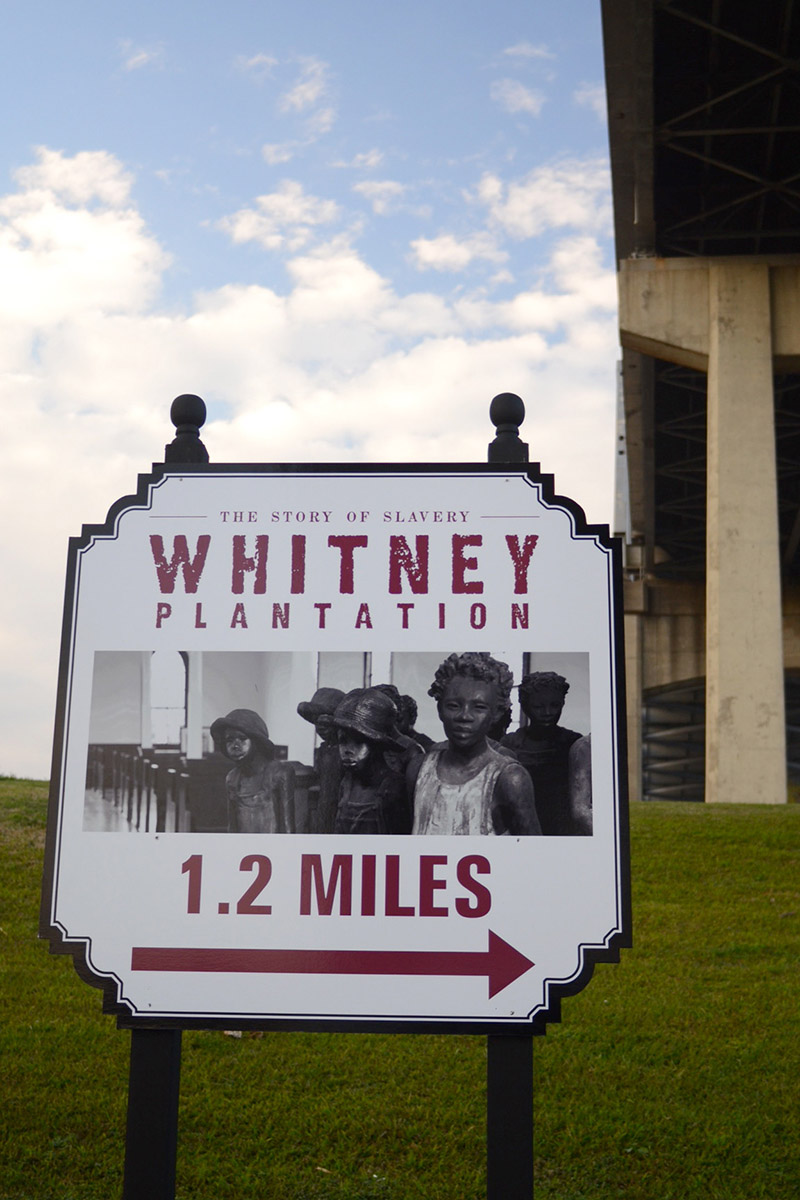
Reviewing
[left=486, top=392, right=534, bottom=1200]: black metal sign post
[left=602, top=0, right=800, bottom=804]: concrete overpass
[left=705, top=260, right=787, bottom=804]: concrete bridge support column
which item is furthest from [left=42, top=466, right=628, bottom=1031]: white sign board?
[left=705, top=260, right=787, bottom=804]: concrete bridge support column

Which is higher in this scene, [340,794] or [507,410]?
[507,410]

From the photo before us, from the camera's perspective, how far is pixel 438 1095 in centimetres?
623

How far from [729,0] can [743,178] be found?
17.2 ft

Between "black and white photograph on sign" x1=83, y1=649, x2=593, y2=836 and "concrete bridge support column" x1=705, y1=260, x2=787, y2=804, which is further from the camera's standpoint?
"concrete bridge support column" x1=705, y1=260, x2=787, y2=804

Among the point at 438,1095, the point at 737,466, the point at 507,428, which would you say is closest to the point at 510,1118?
the point at 507,428

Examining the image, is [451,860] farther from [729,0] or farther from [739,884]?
[729,0]

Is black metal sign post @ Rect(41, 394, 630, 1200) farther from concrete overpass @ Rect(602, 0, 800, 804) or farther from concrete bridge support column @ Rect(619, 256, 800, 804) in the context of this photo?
concrete bridge support column @ Rect(619, 256, 800, 804)

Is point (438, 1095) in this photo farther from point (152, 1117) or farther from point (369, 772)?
point (369, 772)

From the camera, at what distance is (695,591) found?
127 feet

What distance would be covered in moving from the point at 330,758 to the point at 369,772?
142 mm

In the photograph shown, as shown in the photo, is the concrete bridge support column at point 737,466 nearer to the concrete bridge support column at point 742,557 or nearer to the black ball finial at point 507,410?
the concrete bridge support column at point 742,557

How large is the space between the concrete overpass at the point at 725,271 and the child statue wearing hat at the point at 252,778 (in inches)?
642

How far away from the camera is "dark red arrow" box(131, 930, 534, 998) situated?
12.2 feet

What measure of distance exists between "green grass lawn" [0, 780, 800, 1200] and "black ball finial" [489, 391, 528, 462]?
333 centimetres
